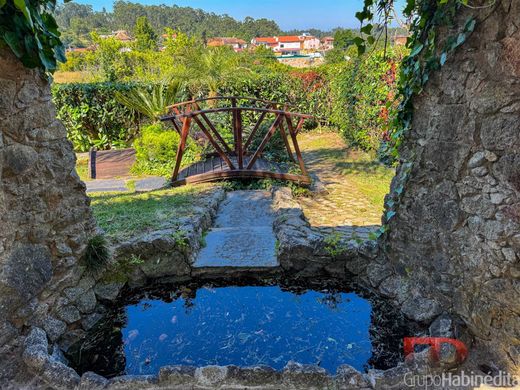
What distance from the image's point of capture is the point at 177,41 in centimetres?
1282

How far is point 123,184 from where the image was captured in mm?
6012

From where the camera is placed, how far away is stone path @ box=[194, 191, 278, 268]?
3188 millimetres

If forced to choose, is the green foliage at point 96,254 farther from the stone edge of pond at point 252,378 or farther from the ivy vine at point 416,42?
the ivy vine at point 416,42

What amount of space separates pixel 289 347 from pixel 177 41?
41.0ft

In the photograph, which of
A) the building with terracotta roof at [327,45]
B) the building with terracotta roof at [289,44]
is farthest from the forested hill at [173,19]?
the building with terracotta roof at [327,45]

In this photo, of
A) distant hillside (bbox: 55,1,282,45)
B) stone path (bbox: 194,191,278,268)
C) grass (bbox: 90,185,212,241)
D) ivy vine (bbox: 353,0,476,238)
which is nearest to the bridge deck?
grass (bbox: 90,185,212,241)

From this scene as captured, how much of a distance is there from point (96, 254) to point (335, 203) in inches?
132

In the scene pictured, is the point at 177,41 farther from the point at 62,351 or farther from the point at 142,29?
the point at 142,29

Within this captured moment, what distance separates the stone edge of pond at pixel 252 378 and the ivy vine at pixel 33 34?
67.9 inches

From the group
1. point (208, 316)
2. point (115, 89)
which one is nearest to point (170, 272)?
point (208, 316)

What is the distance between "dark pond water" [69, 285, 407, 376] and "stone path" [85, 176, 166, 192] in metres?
2.94

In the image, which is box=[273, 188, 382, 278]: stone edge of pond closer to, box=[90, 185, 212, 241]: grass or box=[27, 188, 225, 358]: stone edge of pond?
box=[27, 188, 225, 358]: stone edge of pond

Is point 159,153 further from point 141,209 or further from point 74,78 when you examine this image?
point 74,78

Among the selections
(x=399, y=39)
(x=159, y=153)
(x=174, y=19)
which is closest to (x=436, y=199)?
(x=399, y=39)
